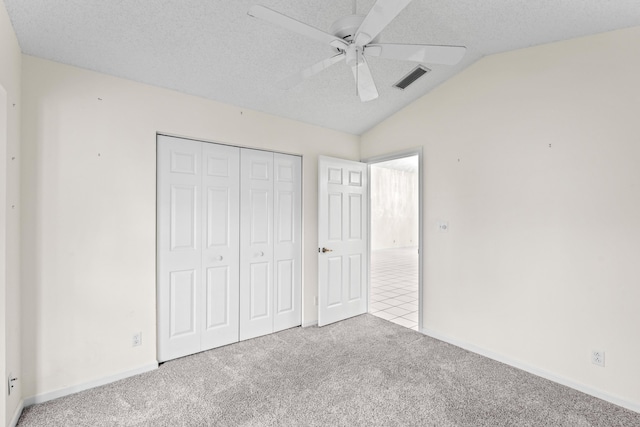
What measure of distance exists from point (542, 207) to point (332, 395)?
226 cm

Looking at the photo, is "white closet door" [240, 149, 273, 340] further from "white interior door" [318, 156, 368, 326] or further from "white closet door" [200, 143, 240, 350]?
"white interior door" [318, 156, 368, 326]

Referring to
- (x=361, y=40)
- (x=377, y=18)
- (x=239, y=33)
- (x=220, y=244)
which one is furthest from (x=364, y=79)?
(x=220, y=244)

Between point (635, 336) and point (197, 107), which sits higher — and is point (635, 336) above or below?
below

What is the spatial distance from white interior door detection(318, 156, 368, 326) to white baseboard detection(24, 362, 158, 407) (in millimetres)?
1812

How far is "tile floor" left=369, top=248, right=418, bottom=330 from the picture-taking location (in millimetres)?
4105

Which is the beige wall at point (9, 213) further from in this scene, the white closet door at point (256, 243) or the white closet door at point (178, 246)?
the white closet door at point (256, 243)

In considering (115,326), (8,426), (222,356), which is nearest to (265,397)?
(222,356)

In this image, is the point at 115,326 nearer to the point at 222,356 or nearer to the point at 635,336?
the point at 222,356

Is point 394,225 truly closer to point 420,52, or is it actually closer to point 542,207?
point 542,207

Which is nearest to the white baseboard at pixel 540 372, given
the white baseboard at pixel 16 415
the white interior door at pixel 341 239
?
the white interior door at pixel 341 239

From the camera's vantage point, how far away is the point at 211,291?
10.0 ft

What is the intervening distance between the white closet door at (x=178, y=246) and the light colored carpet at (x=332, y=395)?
249 millimetres

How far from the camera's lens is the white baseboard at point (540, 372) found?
2.19m

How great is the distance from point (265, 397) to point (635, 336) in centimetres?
262
